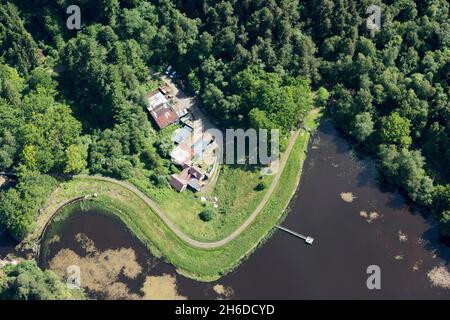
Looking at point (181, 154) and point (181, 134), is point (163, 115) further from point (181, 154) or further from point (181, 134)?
point (181, 154)

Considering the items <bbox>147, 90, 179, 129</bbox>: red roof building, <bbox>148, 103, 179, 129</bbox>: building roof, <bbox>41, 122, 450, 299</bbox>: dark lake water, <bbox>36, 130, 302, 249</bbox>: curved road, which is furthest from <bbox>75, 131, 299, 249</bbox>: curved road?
<bbox>147, 90, 179, 129</bbox>: red roof building

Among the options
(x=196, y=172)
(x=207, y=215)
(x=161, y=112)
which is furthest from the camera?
(x=161, y=112)

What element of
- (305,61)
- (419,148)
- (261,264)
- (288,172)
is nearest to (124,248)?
(261,264)

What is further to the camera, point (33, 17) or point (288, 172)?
point (33, 17)

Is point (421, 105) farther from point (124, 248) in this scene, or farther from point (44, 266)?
point (44, 266)

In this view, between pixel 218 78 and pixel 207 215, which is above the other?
pixel 218 78

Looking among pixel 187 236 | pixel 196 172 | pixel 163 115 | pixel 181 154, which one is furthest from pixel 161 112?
pixel 187 236
